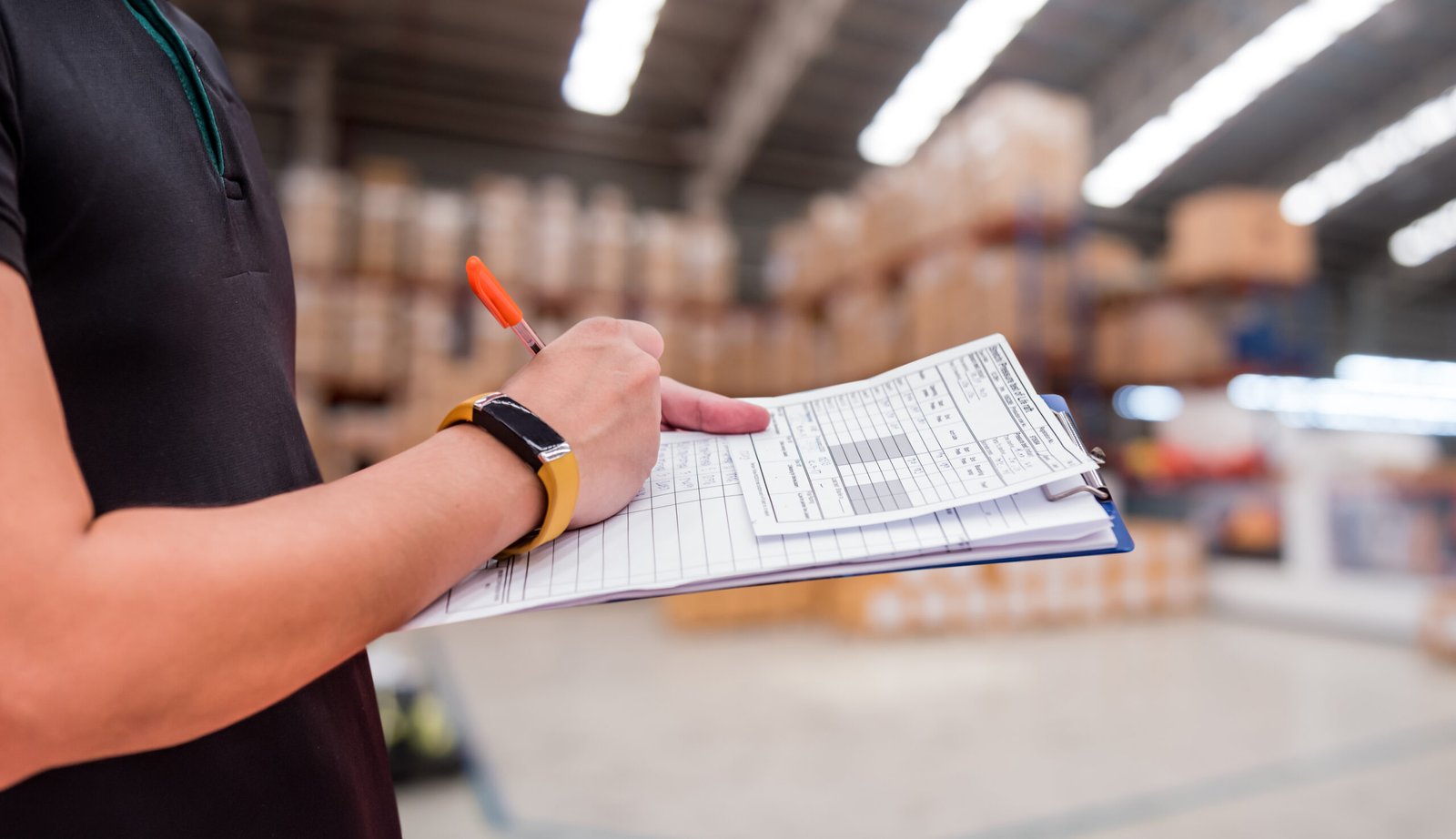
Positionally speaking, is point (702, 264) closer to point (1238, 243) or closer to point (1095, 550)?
point (1238, 243)

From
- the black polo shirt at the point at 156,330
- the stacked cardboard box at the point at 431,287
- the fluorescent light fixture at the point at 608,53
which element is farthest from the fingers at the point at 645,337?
the fluorescent light fixture at the point at 608,53

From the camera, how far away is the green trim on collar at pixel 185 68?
49 cm

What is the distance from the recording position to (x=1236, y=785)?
220cm

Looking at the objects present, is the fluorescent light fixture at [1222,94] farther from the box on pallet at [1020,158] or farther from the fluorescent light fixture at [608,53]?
the fluorescent light fixture at [608,53]

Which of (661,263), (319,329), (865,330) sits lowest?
(865,330)

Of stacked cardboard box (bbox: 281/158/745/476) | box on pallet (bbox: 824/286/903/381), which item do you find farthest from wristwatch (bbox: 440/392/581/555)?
stacked cardboard box (bbox: 281/158/745/476)

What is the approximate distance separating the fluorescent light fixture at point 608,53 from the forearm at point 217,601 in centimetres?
606

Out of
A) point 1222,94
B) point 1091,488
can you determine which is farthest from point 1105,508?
point 1222,94

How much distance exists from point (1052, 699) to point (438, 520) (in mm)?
3006

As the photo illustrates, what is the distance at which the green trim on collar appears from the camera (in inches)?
19.2

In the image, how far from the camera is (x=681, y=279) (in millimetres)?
5488

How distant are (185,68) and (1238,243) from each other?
534 centimetres

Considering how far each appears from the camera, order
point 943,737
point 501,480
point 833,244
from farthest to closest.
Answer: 1. point 833,244
2. point 943,737
3. point 501,480

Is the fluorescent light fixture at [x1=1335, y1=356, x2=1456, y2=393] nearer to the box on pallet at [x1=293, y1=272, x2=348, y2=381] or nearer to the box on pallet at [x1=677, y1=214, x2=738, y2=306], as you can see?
the box on pallet at [x1=677, y1=214, x2=738, y2=306]
